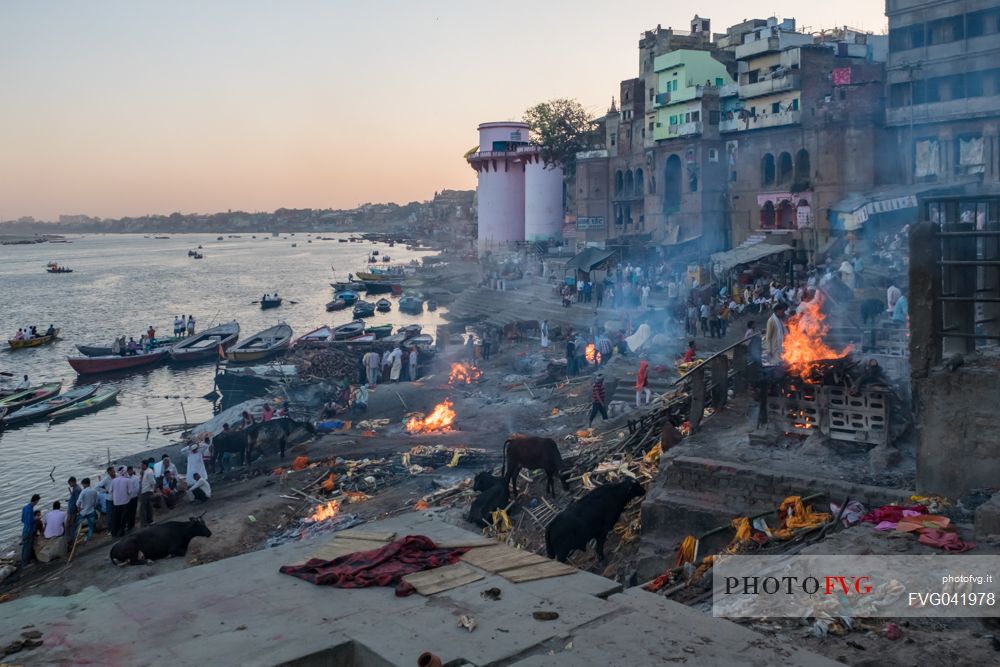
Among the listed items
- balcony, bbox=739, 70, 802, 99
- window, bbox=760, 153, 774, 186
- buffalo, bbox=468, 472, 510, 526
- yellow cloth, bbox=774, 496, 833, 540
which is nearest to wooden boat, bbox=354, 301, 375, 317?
balcony, bbox=739, 70, 802, 99

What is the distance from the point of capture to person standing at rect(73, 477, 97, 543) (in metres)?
15.4

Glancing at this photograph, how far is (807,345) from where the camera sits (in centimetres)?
1639

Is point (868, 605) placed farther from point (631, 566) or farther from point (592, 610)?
point (631, 566)

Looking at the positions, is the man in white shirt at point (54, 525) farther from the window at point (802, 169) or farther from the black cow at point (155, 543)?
the window at point (802, 169)

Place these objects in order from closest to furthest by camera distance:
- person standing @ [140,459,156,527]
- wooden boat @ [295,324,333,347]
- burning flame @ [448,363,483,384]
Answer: person standing @ [140,459,156,527] → burning flame @ [448,363,483,384] → wooden boat @ [295,324,333,347]

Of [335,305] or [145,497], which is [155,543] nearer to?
[145,497]

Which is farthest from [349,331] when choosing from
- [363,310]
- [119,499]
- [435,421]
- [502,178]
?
[502,178]

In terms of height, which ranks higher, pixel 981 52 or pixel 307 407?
pixel 981 52

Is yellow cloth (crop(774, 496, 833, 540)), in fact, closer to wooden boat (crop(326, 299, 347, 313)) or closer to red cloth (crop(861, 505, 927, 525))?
red cloth (crop(861, 505, 927, 525))

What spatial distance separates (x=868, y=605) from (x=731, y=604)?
3.93ft

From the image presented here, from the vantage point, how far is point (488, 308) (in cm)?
4816

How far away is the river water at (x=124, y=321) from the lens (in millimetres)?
25516

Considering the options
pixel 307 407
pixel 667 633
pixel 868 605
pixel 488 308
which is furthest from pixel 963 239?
pixel 488 308

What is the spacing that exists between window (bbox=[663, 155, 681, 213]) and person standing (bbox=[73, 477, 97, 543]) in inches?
1468
